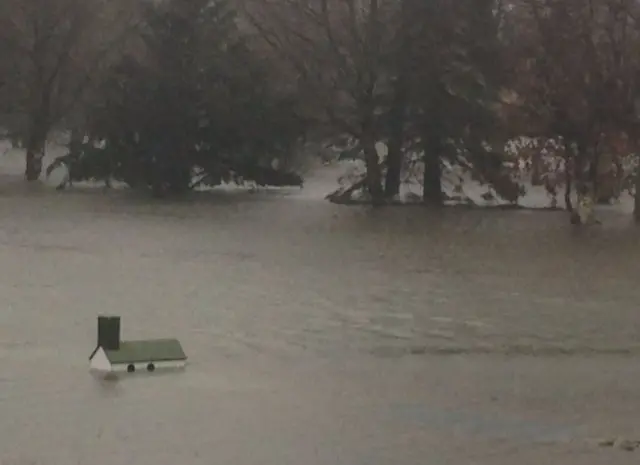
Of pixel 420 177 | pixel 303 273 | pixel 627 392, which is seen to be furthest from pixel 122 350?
pixel 420 177

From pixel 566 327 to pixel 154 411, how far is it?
6316 mm

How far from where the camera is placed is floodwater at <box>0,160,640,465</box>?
9.03m

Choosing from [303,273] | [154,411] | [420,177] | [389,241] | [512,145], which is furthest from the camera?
[420,177]

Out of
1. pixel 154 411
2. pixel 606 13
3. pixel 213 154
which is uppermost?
pixel 606 13

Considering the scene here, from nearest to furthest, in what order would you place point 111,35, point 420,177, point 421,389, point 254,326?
1. point 421,389
2. point 254,326
3. point 420,177
4. point 111,35

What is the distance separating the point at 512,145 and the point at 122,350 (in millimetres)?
24601

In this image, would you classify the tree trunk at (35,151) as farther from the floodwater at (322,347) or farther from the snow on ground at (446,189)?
the floodwater at (322,347)

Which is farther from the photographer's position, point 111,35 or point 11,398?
point 111,35

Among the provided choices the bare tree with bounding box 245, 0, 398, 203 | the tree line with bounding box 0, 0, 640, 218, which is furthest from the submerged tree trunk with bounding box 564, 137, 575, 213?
the bare tree with bounding box 245, 0, 398, 203

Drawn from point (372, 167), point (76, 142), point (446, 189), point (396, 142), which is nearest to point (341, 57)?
point (396, 142)

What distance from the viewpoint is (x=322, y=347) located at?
42.4ft

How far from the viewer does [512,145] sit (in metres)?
34.8

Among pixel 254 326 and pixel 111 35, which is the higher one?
pixel 111 35

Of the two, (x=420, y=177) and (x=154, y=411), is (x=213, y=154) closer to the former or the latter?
(x=420, y=177)
